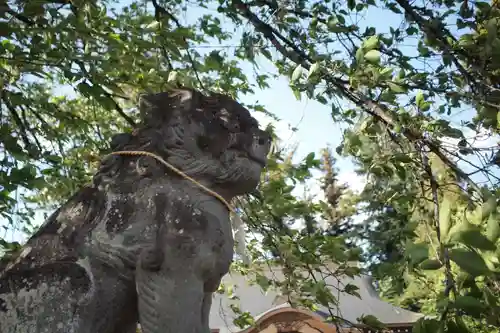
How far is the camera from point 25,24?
3291 mm

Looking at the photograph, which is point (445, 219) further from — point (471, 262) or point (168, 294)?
point (168, 294)

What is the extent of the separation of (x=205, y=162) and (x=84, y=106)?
153 inches

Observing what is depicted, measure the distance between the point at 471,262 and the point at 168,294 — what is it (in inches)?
34.4

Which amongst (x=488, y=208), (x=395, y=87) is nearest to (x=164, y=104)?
(x=395, y=87)

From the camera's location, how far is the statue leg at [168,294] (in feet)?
5.37

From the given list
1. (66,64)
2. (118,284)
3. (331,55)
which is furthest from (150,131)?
Result: (331,55)

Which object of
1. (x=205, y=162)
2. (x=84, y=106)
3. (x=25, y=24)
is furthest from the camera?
(x=84, y=106)

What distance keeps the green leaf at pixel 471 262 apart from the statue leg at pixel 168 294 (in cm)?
81

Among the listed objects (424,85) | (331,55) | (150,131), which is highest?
(331,55)

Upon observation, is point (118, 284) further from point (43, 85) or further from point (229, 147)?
point (43, 85)

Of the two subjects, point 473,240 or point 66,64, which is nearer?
point 473,240

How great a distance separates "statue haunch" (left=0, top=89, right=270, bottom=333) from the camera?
5.41ft

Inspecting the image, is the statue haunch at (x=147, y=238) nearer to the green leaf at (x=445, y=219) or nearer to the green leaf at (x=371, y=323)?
the green leaf at (x=445, y=219)

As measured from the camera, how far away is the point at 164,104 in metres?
1.97
